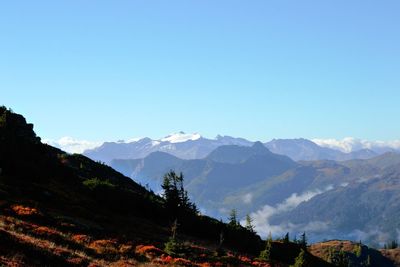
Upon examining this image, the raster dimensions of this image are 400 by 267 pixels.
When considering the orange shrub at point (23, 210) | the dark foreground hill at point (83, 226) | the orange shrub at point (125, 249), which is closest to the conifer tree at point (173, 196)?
the dark foreground hill at point (83, 226)

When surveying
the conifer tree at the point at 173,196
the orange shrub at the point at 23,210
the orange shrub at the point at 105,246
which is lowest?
the orange shrub at the point at 105,246

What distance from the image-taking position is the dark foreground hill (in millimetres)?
33312

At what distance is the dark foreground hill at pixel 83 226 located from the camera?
33312mm

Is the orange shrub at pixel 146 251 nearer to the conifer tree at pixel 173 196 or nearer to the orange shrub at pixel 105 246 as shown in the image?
the orange shrub at pixel 105 246

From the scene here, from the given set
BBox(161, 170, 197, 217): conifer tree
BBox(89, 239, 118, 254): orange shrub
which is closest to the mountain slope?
BBox(89, 239, 118, 254): orange shrub

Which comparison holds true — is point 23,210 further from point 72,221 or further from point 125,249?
point 125,249

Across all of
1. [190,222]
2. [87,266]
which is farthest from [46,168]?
[87,266]

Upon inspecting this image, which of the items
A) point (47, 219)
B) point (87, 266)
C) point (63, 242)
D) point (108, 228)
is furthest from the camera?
point (108, 228)

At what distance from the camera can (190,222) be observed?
96.2 m

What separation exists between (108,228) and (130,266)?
24548 mm

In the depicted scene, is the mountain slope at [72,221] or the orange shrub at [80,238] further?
the orange shrub at [80,238]

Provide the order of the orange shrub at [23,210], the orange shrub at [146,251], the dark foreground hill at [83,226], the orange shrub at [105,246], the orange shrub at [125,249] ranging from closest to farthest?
the dark foreground hill at [83,226] < the orange shrub at [105,246] < the orange shrub at [125,249] < the orange shrub at [146,251] < the orange shrub at [23,210]

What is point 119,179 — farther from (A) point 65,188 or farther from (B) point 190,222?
(A) point 65,188

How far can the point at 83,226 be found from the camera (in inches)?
2032
